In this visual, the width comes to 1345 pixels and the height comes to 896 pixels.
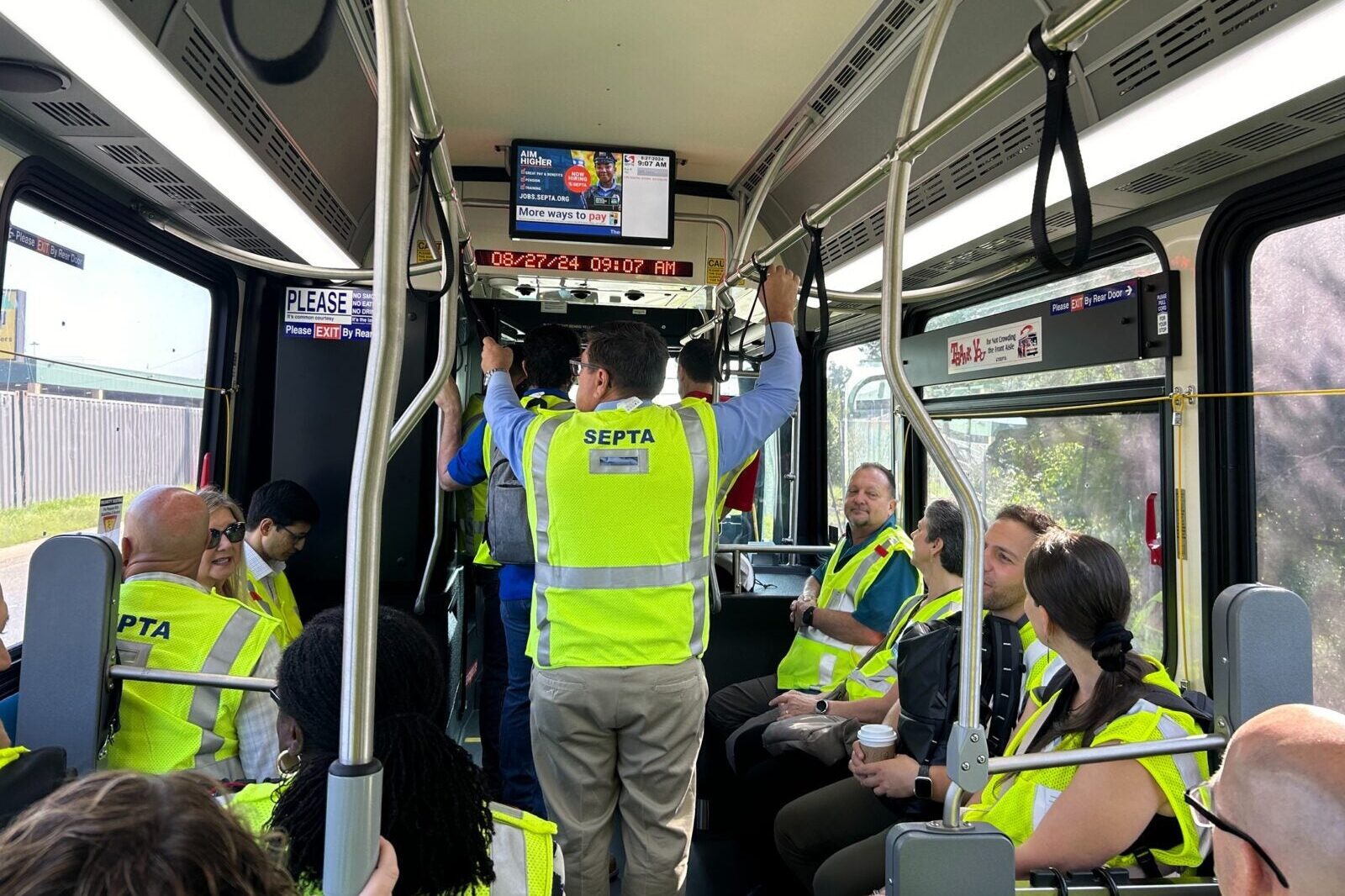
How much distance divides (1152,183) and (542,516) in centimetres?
189

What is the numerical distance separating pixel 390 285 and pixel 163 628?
151 centimetres

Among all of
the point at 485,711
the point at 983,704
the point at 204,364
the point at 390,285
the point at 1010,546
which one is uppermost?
the point at 204,364

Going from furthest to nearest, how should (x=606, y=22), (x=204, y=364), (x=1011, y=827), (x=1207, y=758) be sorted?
1. (x=204, y=364)
2. (x=606, y=22)
3. (x=1011, y=827)
4. (x=1207, y=758)

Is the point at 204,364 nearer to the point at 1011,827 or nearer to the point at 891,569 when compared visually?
the point at 891,569

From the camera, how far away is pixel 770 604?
155 inches

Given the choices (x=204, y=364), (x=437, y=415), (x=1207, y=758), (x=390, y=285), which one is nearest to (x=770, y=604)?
(x=437, y=415)

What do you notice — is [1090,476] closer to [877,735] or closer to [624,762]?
[877,735]

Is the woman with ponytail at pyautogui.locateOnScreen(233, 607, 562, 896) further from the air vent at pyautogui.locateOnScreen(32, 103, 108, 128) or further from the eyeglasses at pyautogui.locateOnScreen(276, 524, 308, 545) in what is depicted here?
the eyeglasses at pyautogui.locateOnScreen(276, 524, 308, 545)

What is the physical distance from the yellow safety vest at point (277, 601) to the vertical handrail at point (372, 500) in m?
2.28

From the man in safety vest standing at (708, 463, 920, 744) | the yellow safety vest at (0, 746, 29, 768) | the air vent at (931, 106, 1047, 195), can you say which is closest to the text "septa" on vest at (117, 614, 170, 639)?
the yellow safety vest at (0, 746, 29, 768)

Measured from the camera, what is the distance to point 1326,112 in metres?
1.89

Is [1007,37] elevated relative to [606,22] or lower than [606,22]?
lower

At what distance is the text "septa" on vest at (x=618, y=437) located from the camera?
2232mm

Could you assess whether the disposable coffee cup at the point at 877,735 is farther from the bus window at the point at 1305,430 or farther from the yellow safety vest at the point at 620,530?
the bus window at the point at 1305,430
